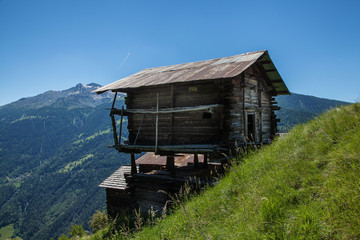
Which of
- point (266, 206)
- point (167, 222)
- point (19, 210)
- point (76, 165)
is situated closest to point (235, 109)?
point (167, 222)

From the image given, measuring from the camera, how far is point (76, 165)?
191625 mm

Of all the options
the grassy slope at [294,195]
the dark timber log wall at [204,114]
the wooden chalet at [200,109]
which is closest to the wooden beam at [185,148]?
the wooden chalet at [200,109]

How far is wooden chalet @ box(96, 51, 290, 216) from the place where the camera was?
379 inches

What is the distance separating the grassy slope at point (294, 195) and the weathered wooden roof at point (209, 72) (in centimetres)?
452

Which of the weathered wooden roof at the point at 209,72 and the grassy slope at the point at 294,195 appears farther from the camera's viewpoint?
the weathered wooden roof at the point at 209,72

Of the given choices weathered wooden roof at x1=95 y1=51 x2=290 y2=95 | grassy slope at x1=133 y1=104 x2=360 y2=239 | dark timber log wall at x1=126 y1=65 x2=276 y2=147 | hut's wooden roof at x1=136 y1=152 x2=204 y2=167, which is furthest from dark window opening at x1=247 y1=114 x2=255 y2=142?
grassy slope at x1=133 y1=104 x2=360 y2=239

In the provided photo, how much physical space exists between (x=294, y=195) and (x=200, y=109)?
20.4 ft

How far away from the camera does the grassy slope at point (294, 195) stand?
102 inches

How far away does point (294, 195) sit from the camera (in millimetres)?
3270

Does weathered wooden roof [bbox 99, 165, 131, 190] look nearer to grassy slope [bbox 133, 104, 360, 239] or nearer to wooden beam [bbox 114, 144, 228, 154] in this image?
wooden beam [bbox 114, 144, 228, 154]

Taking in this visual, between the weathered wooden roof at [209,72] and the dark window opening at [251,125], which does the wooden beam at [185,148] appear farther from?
the dark window opening at [251,125]

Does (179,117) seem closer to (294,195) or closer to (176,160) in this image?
(176,160)

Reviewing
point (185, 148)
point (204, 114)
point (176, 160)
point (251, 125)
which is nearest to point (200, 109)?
point (204, 114)

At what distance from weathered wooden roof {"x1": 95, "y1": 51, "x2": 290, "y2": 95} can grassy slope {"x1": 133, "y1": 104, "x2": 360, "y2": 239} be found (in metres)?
4.52
